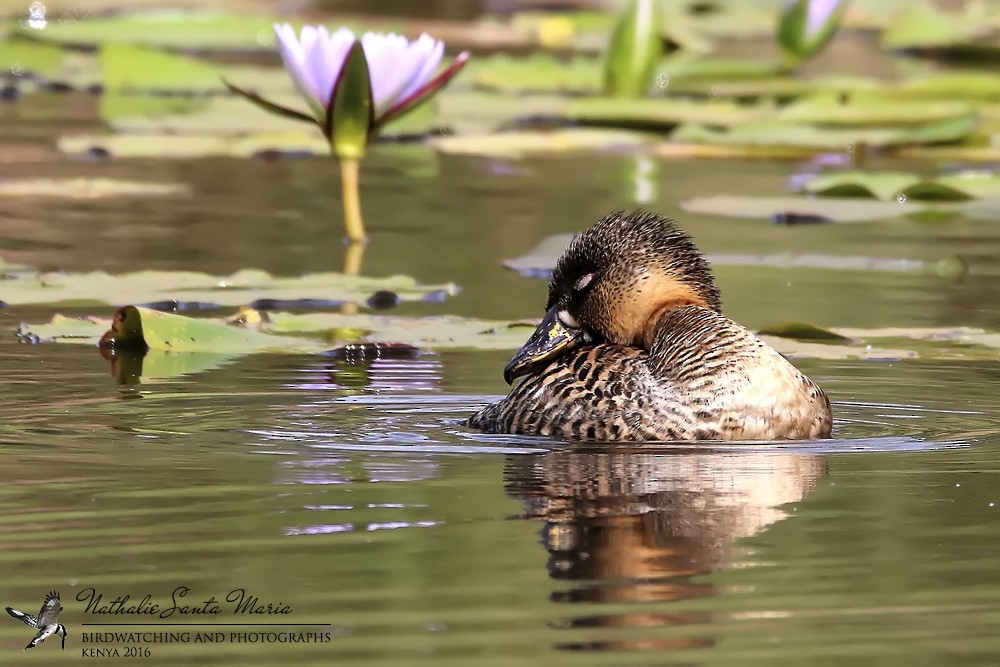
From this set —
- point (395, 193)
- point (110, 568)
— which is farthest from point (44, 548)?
point (395, 193)

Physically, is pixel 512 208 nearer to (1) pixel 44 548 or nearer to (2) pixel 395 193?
(2) pixel 395 193

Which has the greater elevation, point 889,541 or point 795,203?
point 795,203

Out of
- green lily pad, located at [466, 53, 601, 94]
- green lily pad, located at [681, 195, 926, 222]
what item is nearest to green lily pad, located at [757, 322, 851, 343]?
green lily pad, located at [681, 195, 926, 222]

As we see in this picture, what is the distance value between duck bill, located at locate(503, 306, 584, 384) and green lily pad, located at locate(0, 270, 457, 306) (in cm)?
142

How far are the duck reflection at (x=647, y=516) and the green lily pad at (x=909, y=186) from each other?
464cm

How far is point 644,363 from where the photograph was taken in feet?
19.1

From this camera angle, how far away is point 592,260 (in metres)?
6.07

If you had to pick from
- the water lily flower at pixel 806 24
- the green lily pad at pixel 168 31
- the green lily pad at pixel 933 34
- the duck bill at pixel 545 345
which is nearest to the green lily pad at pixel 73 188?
the duck bill at pixel 545 345

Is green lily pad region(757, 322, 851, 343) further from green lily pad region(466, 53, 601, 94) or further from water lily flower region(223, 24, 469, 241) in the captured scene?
green lily pad region(466, 53, 601, 94)

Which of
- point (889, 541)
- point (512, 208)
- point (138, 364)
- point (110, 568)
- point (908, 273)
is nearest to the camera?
point (110, 568)

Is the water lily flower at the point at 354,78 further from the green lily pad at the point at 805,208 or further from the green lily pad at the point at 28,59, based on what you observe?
the green lily pad at the point at 28,59

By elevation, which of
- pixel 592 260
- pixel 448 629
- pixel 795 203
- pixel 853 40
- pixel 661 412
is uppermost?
pixel 853 40

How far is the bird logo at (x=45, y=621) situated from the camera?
359 centimetres

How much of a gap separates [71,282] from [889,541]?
410cm
